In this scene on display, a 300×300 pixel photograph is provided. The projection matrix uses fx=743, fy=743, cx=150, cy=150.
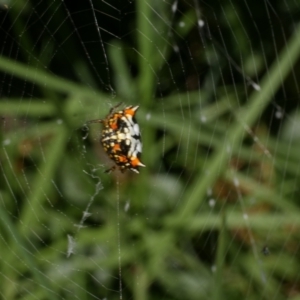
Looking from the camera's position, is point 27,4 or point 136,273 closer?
point 136,273

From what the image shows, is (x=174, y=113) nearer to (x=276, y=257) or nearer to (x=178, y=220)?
(x=178, y=220)

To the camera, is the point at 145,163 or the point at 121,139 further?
the point at 145,163

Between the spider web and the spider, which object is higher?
the spider

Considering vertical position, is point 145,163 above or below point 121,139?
below

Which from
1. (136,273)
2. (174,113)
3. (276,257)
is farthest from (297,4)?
(136,273)
